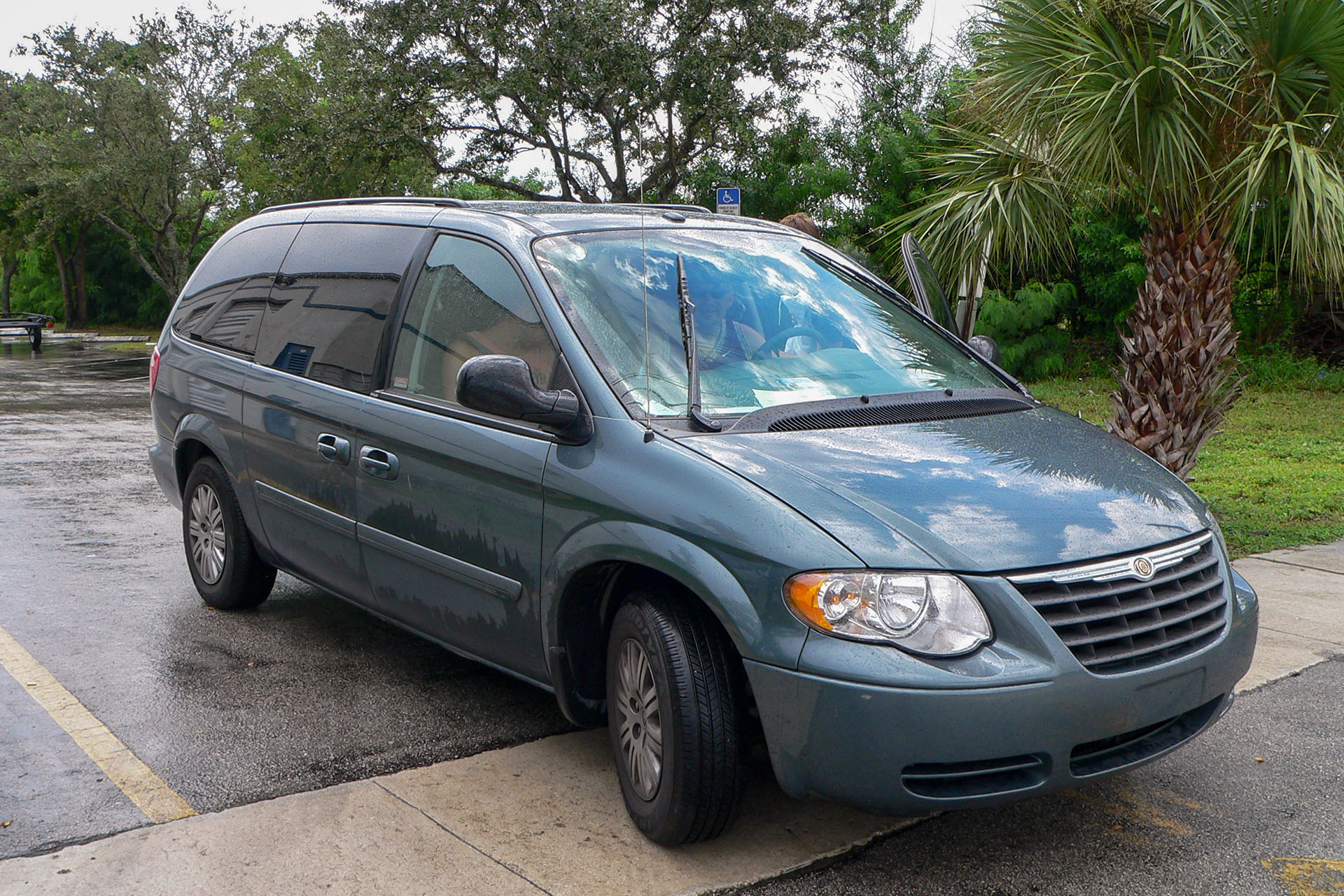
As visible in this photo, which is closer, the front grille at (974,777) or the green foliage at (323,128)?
the front grille at (974,777)

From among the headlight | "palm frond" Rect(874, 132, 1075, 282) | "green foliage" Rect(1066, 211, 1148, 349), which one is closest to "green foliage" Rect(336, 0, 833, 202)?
"green foliage" Rect(1066, 211, 1148, 349)

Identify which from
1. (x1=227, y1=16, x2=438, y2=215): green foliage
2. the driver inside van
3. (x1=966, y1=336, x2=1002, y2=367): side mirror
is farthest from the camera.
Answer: (x1=227, y1=16, x2=438, y2=215): green foliage

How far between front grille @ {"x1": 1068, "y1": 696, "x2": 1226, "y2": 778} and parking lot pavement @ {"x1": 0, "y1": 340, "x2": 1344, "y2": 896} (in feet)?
1.19

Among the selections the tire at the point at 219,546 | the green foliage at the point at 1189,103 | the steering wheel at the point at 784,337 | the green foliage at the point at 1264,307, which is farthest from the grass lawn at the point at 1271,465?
the tire at the point at 219,546

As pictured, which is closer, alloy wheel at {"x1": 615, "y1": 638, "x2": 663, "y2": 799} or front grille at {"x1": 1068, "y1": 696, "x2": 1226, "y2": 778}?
front grille at {"x1": 1068, "y1": 696, "x2": 1226, "y2": 778}

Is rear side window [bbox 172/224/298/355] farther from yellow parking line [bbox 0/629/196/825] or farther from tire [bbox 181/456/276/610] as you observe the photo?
yellow parking line [bbox 0/629/196/825]

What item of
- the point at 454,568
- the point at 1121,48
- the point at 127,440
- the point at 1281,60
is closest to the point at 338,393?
the point at 454,568

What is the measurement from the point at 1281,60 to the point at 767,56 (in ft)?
66.1

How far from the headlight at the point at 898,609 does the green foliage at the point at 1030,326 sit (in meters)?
15.4

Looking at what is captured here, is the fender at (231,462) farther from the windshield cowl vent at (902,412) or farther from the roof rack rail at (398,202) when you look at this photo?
the windshield cowl vent at (902,412)

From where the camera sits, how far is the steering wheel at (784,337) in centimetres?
392

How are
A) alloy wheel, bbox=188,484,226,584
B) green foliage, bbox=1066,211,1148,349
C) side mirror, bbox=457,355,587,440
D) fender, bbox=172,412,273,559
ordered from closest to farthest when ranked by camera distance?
side mirror, bbox=457,355,587,440 → fender, bbox=172,412,273,559 → alloy wheel, bbox=188,484,226,584 → green foliage, bbox=1066,211,1148,349

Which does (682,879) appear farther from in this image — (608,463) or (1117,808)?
(1117,808)

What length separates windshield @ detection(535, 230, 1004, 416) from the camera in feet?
12.1
